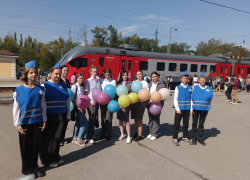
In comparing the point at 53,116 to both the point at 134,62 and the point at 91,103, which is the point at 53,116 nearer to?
the point at 91,103

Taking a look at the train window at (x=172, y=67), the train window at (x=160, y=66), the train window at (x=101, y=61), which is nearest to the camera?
the train window at (x=101, y=61)

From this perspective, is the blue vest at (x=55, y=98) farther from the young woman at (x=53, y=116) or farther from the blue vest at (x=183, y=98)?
the blue vest at (x=183, y=98)

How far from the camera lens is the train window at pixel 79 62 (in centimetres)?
1419

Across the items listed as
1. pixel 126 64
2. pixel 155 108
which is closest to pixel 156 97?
pixel 155 108

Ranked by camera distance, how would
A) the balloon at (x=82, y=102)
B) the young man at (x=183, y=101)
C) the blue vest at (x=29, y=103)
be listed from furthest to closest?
the young man at (x=183, y=101) < the balloon at (x=82, y=102) < the blue vest at (x=29, y=103)

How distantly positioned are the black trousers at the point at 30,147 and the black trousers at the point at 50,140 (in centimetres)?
24

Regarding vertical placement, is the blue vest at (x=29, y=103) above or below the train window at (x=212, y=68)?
below

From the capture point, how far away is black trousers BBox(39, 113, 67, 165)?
11.8 ft

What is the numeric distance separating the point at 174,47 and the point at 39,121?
198ft

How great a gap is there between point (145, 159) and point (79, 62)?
1141cm

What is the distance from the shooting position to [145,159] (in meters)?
4.14

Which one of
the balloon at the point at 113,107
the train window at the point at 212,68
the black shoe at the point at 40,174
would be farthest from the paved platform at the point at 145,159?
the train window at the point at 212,68

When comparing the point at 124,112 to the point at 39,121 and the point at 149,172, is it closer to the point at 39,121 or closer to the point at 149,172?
the point at 149,172

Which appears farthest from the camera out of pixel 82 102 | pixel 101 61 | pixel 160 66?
pixel 160 66
